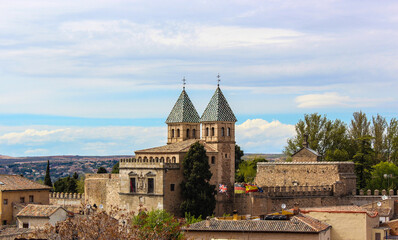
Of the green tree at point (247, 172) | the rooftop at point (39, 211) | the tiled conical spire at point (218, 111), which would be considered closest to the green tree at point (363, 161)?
the green tree at point (247, 172)

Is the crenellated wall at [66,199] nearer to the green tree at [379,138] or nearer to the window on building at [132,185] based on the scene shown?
the window on building at [132,185]

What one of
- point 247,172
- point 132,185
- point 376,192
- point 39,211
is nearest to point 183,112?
point 132,185

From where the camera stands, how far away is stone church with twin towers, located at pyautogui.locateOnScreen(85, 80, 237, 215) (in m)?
63.7

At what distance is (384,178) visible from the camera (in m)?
78.0

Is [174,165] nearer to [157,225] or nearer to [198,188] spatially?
[198,188]

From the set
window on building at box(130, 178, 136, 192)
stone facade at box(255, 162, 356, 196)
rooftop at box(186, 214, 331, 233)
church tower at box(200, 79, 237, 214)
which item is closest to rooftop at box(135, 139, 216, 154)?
church tower at box(200, 79, 237, 214)

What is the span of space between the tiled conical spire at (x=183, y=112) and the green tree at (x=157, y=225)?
1321 cm

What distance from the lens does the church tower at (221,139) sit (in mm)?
66562

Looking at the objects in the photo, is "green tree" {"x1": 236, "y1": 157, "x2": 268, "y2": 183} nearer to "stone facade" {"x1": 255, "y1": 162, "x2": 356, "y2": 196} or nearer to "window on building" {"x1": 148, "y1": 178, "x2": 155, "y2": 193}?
"stone facade" {"x1": 255, "y1": 162, "x2": 356, "y2": 196}

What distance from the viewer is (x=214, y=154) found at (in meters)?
66.6

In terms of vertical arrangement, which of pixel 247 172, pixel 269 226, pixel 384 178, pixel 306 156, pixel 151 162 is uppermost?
pixel 306 156

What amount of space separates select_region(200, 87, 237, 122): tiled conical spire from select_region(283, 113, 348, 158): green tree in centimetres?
2452

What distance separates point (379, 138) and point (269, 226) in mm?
58032

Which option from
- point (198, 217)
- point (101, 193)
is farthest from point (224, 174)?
point (101, 193)
